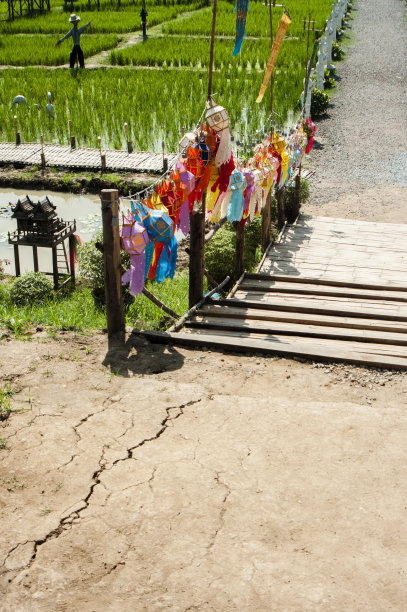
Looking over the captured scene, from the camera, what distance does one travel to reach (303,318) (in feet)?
20.3

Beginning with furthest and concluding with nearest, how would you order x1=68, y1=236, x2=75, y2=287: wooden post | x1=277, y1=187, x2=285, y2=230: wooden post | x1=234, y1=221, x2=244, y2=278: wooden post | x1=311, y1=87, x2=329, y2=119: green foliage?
x1=311, y1=87, x2=329, y2=119: green foliage, x1=277, y1=187, x2=285, y2=230: wooden post, x1=68, y1=236, x2=75, y2=287: wooden post, x1=234, y1=221, x2=244, y2=278: wooden post

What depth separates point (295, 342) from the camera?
5676mm

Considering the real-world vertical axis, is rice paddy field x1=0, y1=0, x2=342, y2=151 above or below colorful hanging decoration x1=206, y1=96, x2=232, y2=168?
below

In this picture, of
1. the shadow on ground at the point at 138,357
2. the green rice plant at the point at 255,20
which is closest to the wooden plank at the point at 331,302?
the shadow on ground at the point at 138,357

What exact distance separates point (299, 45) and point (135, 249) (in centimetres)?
1970

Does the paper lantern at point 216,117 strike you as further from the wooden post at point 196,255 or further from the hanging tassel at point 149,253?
the hanging tassel at point 149,253

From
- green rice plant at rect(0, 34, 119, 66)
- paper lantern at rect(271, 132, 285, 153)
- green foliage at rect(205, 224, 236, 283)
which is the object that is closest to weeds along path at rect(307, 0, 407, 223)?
paper lantern at rect(271, 132, 285, 153)

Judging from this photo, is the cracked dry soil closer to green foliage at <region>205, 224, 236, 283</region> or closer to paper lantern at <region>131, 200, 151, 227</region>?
paper lantern at <region>131, 200, 151, 227</region>

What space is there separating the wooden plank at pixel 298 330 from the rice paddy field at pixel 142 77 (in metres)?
4.09

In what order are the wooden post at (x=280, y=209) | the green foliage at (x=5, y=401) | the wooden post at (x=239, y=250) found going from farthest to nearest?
1. the wooden post at (x=280, y=209)
2. the wooden post at (x=239, y=250)
3. the green foliage at (x=5, y=401)

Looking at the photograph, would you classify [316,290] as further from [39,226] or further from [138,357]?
[39,226]

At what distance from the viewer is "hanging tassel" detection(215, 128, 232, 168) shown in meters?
6.02

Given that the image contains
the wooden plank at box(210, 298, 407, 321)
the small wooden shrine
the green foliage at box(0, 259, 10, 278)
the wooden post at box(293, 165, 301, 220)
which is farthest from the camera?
the wooden post at box(293, 165, 301, 220)

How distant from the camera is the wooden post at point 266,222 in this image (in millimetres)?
8555
